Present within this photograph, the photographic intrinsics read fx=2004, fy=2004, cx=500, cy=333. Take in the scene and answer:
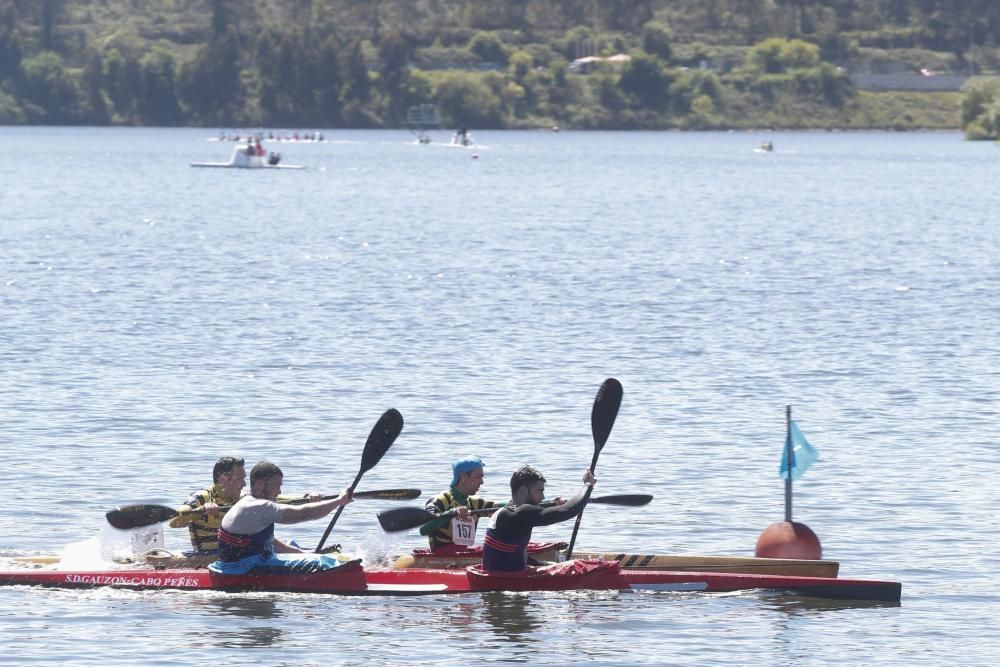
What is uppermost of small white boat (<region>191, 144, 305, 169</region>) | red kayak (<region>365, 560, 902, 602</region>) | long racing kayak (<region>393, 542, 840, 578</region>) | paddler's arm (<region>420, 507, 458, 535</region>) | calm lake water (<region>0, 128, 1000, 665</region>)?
paddler's arm (<region>420, 507, 458, 535</region>)

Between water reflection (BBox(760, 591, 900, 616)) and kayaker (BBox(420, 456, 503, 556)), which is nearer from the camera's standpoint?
water reflection (BBox(760, 591, 900, 616))

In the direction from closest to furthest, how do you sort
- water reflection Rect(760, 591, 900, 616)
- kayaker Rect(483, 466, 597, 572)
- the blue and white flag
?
kayaker Rect(483, 466, 597, 572) → water reflection Rect(760, 591, 900, 616) → the blue and white flag

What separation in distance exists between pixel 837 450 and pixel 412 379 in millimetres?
10798

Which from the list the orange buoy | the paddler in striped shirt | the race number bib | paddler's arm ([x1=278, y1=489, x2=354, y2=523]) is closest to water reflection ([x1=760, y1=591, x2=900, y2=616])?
the orange buoy

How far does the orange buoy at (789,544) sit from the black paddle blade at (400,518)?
412 cm

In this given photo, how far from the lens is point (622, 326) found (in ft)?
171

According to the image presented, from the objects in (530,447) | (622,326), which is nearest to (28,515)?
(530,447)

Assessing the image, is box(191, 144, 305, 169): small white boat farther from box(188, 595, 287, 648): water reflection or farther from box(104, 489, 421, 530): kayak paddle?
box(188, 595, 287, 648): water reflection

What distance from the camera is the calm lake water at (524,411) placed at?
72.3 feet

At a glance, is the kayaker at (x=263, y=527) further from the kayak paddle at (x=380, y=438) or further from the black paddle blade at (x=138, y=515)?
the kayak paddle at (x=380, y=438)

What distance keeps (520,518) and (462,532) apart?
1.55 metres

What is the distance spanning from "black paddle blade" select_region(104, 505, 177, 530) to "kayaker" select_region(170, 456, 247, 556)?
21cm

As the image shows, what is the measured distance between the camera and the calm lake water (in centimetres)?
2203

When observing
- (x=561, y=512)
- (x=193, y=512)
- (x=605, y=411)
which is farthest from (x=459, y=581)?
(x=605, y=411)
